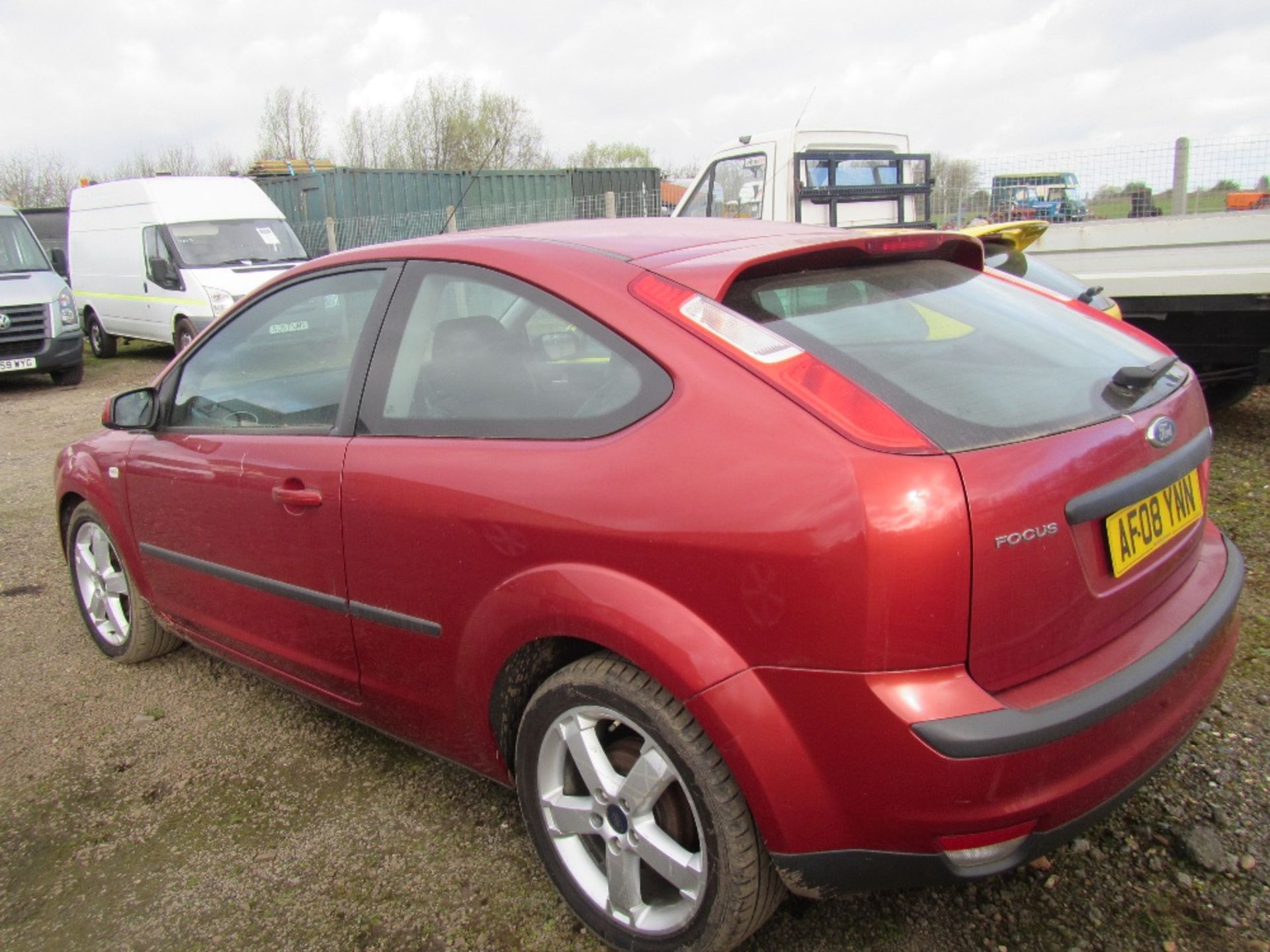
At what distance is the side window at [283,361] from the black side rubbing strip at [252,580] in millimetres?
432

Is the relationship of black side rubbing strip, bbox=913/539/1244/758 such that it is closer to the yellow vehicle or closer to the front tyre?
the front tyre

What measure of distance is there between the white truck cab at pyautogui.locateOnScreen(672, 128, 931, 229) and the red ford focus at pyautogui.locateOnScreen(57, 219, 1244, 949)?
22.5 ft

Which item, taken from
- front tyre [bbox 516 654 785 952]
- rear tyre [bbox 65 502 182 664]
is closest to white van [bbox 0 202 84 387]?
rear tyre [bbox 65 502 182 664]

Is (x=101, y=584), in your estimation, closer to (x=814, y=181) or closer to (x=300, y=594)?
(x=300, y=594)

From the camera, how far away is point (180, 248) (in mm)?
12016

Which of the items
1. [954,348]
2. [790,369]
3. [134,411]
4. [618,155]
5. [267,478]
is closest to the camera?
[790,369]

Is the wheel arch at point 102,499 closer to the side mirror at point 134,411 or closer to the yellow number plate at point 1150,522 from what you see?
the side mirror at point 134,411

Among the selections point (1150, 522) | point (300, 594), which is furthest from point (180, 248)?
point (1150, 522)

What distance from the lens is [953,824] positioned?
Result: 164 cm

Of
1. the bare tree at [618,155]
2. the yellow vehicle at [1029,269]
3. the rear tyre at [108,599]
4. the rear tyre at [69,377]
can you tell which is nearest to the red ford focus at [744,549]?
the rear tyre at [108,599]

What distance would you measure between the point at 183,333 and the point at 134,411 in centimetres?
988

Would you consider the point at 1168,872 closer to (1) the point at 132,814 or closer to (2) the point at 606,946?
(2) the point at 606,946

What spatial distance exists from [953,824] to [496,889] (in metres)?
1.19

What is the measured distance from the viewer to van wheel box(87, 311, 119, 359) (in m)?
14.8
